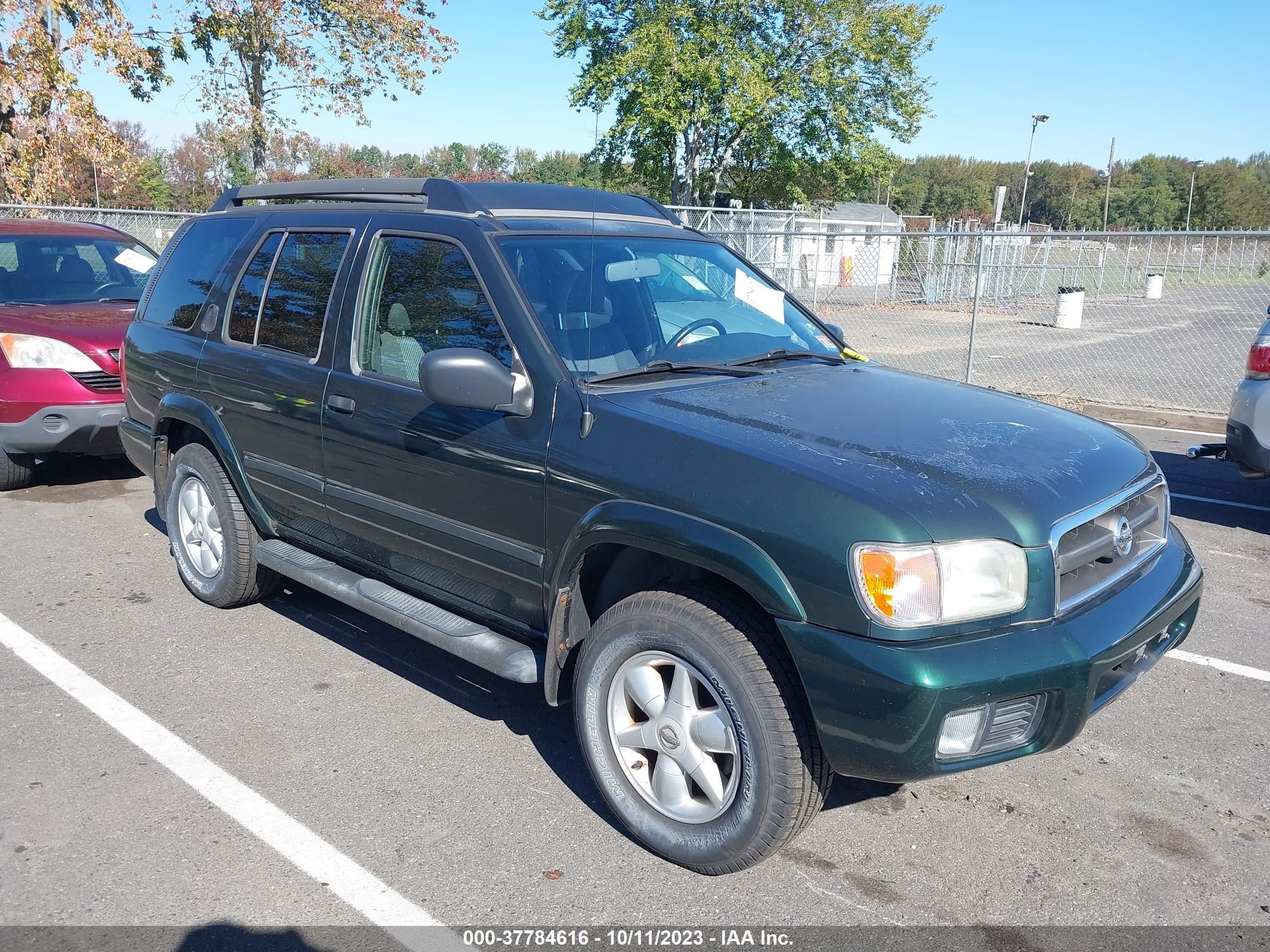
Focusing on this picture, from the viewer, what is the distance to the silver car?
629 centimetres

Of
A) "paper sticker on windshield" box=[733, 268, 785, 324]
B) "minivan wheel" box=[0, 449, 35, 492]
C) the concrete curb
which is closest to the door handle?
"paper sticker on windshield" box=[733, 268, 785, 324]

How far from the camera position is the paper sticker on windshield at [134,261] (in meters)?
8.36

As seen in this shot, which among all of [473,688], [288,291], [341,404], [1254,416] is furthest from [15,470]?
[1254,416]

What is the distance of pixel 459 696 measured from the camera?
14.0ft

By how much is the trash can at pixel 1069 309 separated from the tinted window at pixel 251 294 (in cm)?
2117

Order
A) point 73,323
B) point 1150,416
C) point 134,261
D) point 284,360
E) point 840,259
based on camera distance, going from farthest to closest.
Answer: point 840,259, point 1150,416, point 134,261, point 73,323, point 284,360

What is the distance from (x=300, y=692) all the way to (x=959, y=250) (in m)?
25.8

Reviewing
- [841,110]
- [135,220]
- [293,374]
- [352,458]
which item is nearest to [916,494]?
[352,458]

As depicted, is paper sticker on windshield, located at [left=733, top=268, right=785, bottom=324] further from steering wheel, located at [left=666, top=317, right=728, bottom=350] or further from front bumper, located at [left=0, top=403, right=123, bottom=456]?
front bumper, located at [left=0, top=403, right=123, bottom=456]

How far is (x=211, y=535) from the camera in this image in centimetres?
506

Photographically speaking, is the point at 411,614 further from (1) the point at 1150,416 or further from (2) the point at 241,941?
(1) the point at 1150,416

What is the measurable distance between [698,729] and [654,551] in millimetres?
517

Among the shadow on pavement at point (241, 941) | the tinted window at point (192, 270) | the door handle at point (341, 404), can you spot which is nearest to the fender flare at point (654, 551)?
the shadow on pavement at point (241, 941)

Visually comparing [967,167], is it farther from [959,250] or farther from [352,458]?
[352,458]
